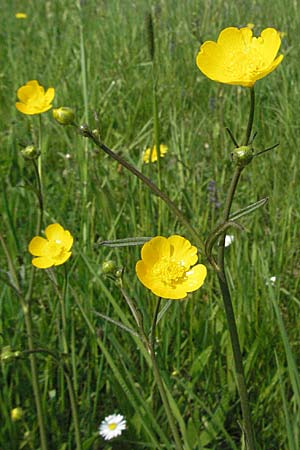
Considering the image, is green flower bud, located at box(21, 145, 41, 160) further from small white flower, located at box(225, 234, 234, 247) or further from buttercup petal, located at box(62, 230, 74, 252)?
small white flower, located at box(225, 234, 234, 247)

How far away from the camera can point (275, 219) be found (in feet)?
4.75

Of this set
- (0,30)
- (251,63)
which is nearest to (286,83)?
(251,63)

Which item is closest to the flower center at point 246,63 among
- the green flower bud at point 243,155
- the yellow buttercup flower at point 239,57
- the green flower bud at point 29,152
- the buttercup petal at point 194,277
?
the yellow buttercup flower at point 239,57

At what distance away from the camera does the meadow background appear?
1.07 meters

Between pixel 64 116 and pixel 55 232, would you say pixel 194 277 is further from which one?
pixel 55 232

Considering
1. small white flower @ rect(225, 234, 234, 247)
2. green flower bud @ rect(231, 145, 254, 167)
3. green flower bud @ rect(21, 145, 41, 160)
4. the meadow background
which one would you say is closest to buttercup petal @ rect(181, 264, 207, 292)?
the meadow background

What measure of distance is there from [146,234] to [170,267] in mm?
654

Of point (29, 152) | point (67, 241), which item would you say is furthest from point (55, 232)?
point (29, 152)

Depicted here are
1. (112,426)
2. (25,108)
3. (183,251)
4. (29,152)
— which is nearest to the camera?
(183,251)

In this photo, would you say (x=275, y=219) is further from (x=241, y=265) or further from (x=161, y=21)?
(x=161, y=21)

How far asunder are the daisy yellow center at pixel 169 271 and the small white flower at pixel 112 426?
1.27 feet

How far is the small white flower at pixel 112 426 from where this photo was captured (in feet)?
3.42

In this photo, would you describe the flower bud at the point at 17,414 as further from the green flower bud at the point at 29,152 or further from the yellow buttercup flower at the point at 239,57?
the yellow buttercup flower at the point at 239,57

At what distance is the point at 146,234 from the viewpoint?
4.69 ft
